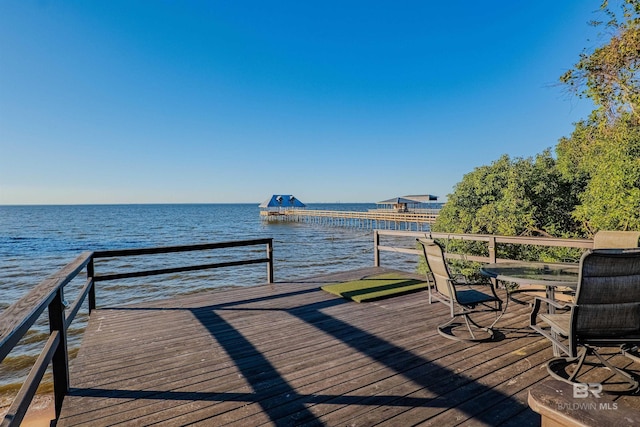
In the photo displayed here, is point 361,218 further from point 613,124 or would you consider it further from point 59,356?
point 59,356

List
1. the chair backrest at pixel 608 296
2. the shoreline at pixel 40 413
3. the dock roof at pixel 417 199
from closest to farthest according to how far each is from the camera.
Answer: the chair backrest at pixel 608 296 → the shoreline at pixel 40 413 → the dock roof at pixel 417 199

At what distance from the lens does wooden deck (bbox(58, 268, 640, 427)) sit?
193cm

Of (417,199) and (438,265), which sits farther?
(417,199)

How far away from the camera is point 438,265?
3.17 metres

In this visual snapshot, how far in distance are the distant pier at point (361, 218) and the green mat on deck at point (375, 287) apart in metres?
19.7

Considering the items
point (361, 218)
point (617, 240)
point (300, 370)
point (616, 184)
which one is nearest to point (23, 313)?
point (300, 370)

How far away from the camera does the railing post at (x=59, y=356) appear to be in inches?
84.1

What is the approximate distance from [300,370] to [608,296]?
6.73ft

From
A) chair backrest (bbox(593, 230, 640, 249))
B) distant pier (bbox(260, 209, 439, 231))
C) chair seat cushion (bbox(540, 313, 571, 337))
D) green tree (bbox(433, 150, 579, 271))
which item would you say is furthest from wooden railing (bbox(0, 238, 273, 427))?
distant pier (bbox(260, 209, 439, 231))

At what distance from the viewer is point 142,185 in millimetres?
45344

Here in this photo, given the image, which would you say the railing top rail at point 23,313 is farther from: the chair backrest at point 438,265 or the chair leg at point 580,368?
the chair backrest at point 438,265

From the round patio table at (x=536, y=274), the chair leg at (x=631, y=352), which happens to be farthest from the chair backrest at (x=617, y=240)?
the chair leg at (x=631, y=352)

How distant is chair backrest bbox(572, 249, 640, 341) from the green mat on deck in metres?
2.65

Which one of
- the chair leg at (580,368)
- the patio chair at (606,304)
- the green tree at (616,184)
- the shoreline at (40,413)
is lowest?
the shoreline at (40,413)
